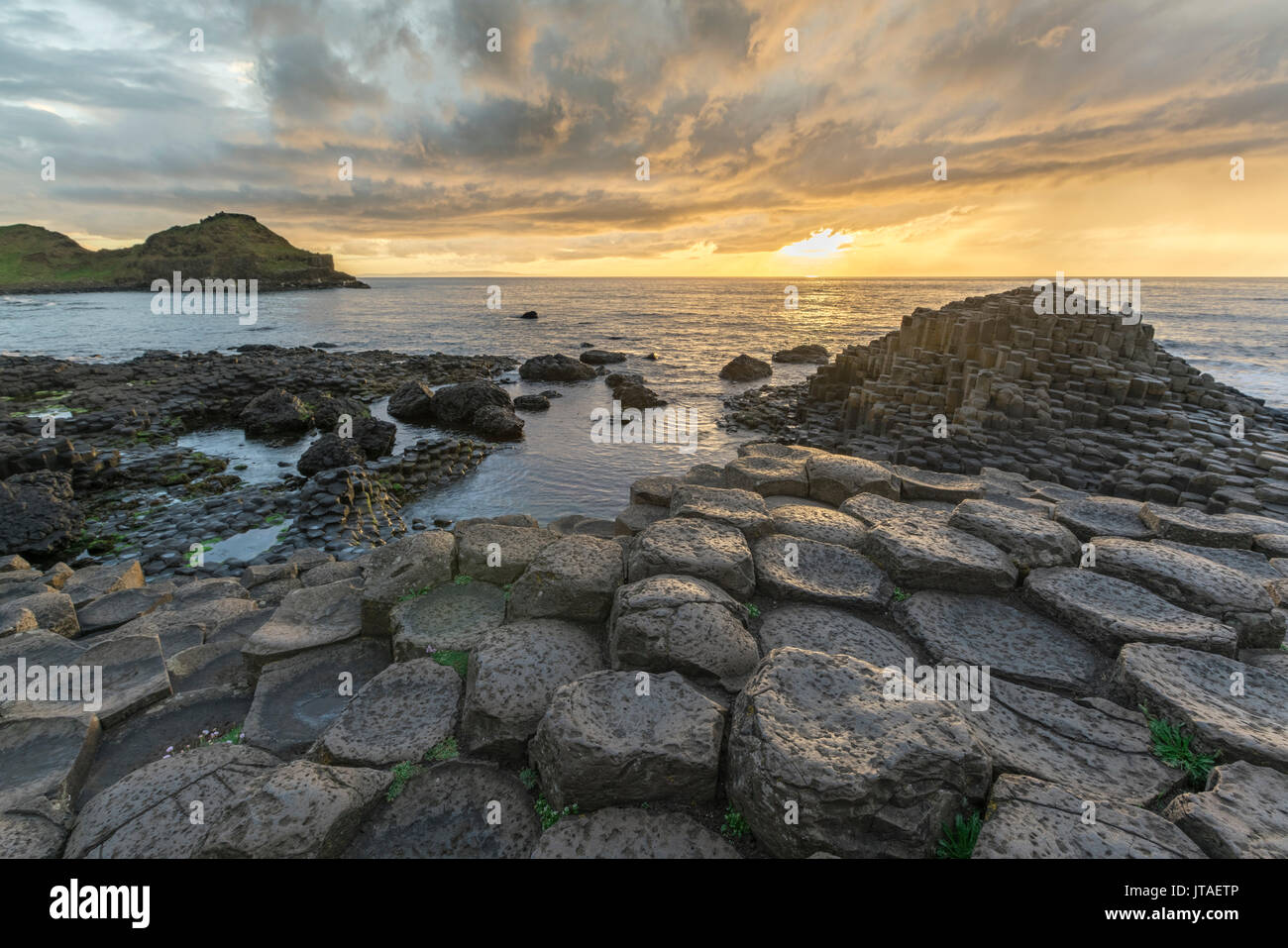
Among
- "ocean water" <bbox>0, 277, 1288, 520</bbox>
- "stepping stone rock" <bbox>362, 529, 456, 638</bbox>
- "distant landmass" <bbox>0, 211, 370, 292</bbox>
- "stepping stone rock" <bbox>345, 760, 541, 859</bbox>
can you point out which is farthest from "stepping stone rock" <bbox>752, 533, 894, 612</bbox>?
"distant landmass" <bbox>0, 211, 370, 292</bbox>

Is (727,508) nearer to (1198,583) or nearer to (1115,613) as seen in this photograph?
(1115,613)

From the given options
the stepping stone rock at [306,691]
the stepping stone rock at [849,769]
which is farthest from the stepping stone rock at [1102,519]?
the stepping stone rock at [306,691]

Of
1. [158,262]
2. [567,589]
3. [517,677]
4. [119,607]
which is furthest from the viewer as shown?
[158,262]

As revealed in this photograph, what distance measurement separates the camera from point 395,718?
14.0 feet

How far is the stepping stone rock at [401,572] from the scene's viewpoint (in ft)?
18.4

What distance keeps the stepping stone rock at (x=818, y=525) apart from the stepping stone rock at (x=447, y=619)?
11.2 feet

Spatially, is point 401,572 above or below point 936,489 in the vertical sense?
below

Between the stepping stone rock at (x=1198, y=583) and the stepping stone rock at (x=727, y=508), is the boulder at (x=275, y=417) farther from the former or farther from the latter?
the stepping stone rock at (x=1198, y=583)

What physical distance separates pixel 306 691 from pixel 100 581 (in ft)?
26.1

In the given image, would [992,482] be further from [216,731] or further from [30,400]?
[30,400]

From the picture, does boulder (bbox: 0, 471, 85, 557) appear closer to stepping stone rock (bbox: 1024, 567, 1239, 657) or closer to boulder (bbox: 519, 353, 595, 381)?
stepping stone rock (bbox: 1024, 567, 1239, 657)

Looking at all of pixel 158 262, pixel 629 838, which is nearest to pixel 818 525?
pixel 629 838

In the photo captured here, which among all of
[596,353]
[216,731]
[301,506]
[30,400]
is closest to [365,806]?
[216,731]
